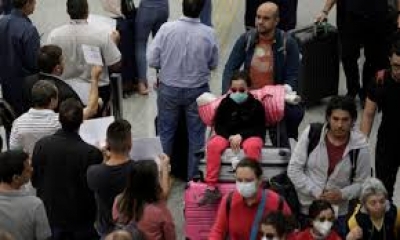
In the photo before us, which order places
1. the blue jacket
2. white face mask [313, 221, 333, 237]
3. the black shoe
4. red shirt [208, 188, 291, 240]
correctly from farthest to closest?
1. the blue jacket
2. the black shoe
3. red shirt [208, 188, 291, 240]
4. white face mask [313, 221, 333, 237]

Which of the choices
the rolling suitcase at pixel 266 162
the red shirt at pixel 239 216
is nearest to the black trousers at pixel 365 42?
the rolling suitcase at pixel 266 162

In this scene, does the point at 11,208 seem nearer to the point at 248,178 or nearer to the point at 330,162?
the point at 248,178

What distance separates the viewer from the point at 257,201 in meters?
6.18

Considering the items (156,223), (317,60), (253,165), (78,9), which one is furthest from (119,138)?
(317,60)

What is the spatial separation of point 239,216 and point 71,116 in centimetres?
126

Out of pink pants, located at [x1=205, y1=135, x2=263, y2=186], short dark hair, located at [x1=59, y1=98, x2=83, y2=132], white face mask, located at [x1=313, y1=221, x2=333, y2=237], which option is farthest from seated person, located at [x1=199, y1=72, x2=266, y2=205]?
short dark hair, located at [x1=59, y1=98, x2=83, y2=132]

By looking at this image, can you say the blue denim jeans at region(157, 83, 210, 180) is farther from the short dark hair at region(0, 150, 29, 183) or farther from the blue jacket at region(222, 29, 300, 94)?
the short dark hair at region(0, 150, 29, 183)

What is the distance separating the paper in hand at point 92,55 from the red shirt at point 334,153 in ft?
7.44

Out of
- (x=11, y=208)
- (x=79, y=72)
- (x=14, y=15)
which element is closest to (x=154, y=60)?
(x=79, y=72)

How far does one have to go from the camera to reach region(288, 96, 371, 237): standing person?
6.46m

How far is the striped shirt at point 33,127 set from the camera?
671 centimetres

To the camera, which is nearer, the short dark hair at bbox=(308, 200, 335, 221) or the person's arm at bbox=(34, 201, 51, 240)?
the person's arm at bbox=(34, 201, 51, 240)

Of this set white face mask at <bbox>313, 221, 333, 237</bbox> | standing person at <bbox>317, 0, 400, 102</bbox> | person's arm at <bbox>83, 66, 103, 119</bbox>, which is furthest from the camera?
standing person at <bbox>317, 0, 400, 102</bbox>


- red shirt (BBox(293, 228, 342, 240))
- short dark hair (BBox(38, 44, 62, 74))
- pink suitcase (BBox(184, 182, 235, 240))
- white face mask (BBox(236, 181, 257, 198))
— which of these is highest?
short dark hair (BBox(38, 44, 62, 74))
